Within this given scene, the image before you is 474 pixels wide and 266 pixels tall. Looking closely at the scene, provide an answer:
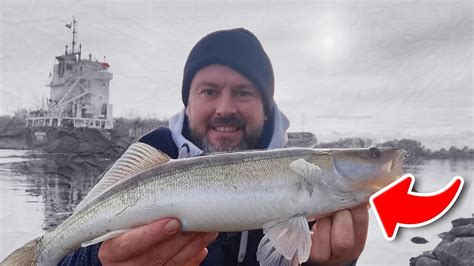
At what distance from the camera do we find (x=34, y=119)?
1818 inches

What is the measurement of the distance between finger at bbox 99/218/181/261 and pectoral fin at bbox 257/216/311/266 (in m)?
0.66

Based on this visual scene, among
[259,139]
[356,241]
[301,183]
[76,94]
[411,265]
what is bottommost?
[411,265]

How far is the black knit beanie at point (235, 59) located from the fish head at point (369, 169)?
238cm

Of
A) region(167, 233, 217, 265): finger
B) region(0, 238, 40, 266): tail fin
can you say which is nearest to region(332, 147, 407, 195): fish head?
region(167, 233, 217, 265): finger

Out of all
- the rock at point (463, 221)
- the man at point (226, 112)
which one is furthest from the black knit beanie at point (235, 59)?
the rock at point (463, 221)

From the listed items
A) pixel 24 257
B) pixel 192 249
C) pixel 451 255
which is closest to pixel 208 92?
pixel 192 249

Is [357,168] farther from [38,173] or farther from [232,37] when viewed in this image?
[38,173]

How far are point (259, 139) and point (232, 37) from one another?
4.58 feet

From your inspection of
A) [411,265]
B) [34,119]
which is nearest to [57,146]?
[34,119]

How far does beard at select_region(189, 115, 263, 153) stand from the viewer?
5352mm

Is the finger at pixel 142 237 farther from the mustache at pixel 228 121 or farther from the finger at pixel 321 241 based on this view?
the mustache at pixel 228 121

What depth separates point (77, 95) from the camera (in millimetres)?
46250

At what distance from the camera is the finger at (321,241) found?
10.8 feet

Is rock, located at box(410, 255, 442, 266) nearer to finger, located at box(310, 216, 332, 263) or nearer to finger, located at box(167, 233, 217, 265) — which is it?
finger, located at box(310, 216, 332, 263)
